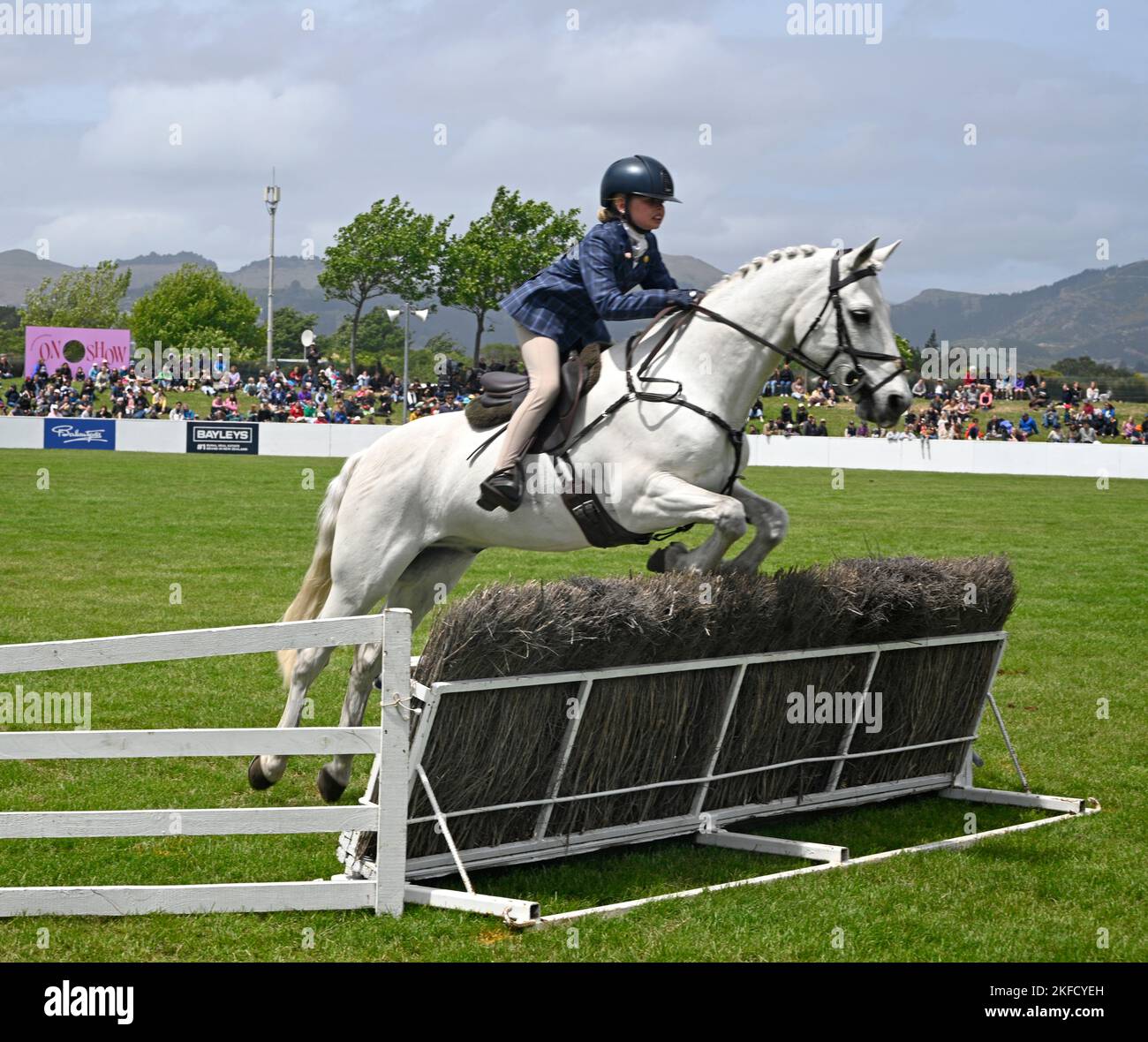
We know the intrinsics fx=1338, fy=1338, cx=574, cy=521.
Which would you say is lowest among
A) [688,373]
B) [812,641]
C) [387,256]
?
[812,641]

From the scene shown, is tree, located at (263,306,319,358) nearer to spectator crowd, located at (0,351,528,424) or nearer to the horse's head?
spectator crowd, located at (0,351,528,424)

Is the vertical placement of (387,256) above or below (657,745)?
above

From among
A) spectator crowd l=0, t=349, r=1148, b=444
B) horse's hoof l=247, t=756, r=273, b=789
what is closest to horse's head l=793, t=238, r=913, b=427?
horse's hoof l=247, t=756, r=273, b=789

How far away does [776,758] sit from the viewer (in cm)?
592

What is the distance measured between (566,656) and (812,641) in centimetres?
140

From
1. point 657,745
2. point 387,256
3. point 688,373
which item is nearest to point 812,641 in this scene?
point 657,745

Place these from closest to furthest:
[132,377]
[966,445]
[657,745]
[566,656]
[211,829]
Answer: [211,829]
[566,656]
[657,745]
[966,445]
[132,377]

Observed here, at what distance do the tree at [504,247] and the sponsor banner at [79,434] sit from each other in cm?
1953

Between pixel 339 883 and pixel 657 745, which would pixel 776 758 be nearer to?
pixel 657 745

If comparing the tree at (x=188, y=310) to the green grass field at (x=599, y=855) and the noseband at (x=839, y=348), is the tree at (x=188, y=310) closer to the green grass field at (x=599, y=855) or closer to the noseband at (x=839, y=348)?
the green grass field at (x=599, y=855)

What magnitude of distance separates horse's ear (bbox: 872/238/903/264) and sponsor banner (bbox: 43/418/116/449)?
35518mm

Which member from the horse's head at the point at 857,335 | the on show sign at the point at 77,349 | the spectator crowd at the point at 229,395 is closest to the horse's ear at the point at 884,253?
the horse's head at the point at 857,335

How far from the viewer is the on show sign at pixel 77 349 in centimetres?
4941

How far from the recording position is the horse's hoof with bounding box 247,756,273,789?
20.4 ft
